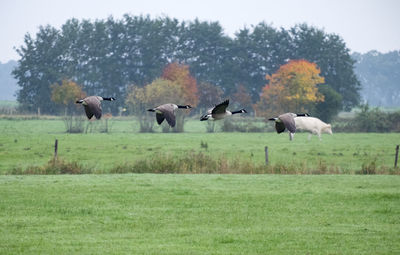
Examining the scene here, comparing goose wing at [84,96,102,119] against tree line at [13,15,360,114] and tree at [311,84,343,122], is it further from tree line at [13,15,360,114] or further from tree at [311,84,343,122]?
tree line at [13,15,360,114]

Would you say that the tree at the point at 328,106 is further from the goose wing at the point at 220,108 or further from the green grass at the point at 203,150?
the goose wing at the point at 220,108

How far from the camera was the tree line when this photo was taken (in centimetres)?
10400

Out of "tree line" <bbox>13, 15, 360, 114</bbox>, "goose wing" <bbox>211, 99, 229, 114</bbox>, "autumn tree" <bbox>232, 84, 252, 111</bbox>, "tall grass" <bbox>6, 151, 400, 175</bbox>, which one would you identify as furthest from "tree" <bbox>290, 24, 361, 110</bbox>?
"goose wing" <bbox>211, 99, 229, 114</bbox>

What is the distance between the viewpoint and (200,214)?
78.1 ft

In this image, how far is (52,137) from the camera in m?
58.5

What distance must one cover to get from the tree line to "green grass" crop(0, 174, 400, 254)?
228ft

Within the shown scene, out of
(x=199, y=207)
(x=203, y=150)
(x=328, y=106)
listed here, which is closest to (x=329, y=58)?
(x=328, y=106)

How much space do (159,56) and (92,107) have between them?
10095 centimetres

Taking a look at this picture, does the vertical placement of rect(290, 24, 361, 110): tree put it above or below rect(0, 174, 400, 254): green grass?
above

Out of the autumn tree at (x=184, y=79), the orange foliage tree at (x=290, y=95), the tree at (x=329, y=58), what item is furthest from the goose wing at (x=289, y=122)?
the tree at (x=329, y=58)

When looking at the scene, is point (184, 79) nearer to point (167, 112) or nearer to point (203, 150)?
point (203, 150)

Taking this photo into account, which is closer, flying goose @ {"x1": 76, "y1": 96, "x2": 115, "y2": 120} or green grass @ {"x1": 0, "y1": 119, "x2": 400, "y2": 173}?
flying goose @ {"x1": 76, "y1": 96, "x2": 115, "y2": 120}

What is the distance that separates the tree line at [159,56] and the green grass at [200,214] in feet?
228

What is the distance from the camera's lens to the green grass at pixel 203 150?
131 ft
